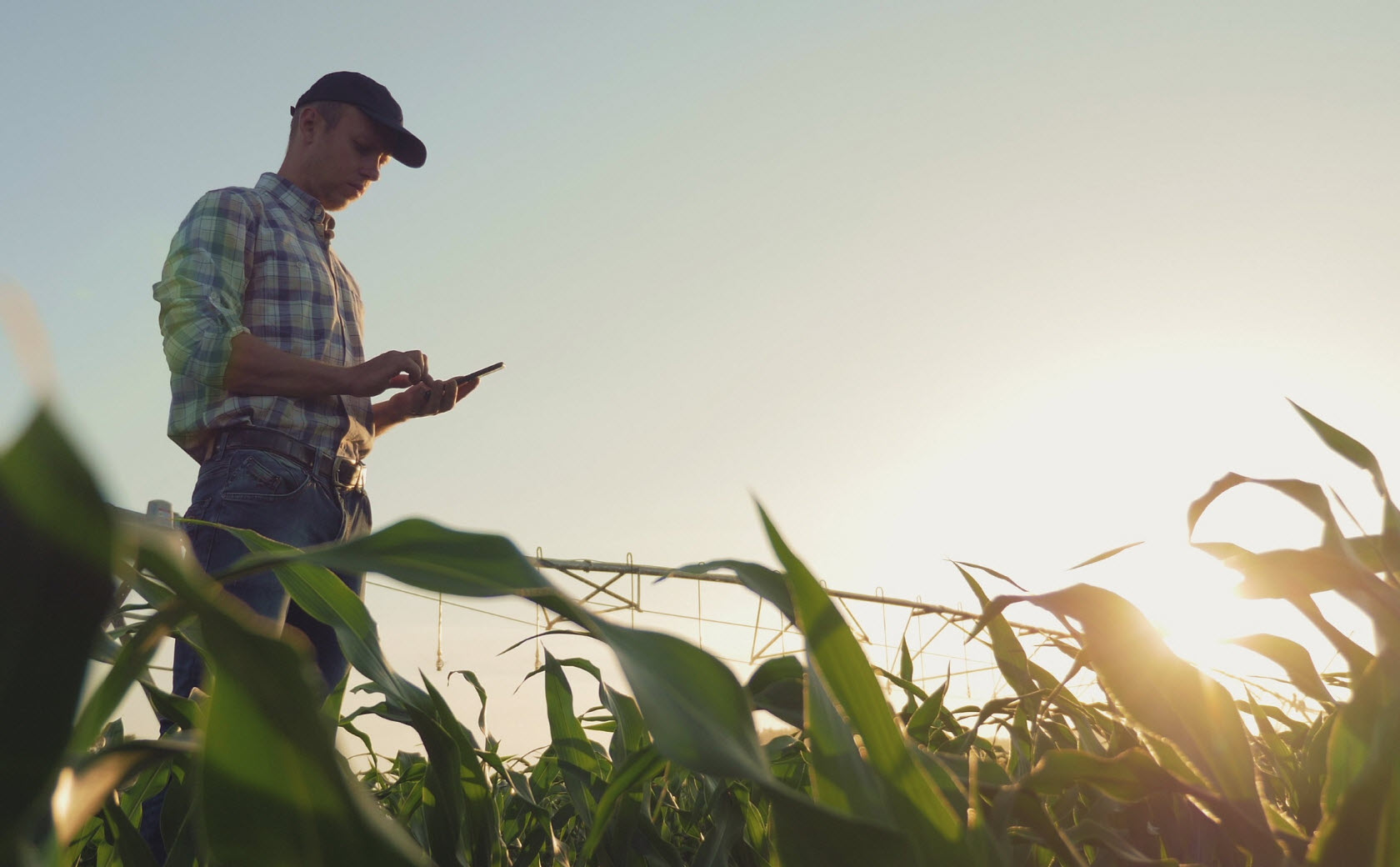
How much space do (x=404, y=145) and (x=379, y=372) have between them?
0.92 m

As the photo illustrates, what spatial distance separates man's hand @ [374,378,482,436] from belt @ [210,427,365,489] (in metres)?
0.18

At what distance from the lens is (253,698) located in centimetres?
14

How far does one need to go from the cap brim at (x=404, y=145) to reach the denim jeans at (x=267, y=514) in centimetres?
82

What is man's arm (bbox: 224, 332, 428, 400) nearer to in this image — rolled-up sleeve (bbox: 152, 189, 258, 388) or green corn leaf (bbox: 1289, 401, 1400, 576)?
rolled-up sleeve (bbox: 152, 189, 258, 388)

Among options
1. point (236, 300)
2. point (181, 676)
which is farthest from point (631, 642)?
point (236, 300)

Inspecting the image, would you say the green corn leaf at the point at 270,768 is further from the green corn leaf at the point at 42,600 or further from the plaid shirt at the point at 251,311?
the plaid shirt at the point at 251,311

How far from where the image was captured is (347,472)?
182 centimetres

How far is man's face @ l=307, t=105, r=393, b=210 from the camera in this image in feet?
6.85

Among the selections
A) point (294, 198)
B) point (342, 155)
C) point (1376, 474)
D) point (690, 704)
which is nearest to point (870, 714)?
point (690, 704)

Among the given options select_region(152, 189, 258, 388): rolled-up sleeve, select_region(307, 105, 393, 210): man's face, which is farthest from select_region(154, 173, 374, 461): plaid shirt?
select_region(307, 105, 393, 210): man's face

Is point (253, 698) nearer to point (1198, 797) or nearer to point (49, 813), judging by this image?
point (49, 813)

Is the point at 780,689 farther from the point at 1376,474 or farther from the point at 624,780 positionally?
the point at 1376,474

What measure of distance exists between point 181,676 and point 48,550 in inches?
52.6

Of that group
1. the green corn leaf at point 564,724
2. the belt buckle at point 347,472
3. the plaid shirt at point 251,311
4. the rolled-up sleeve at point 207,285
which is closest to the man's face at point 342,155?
the plaid shirt at point 251,311
